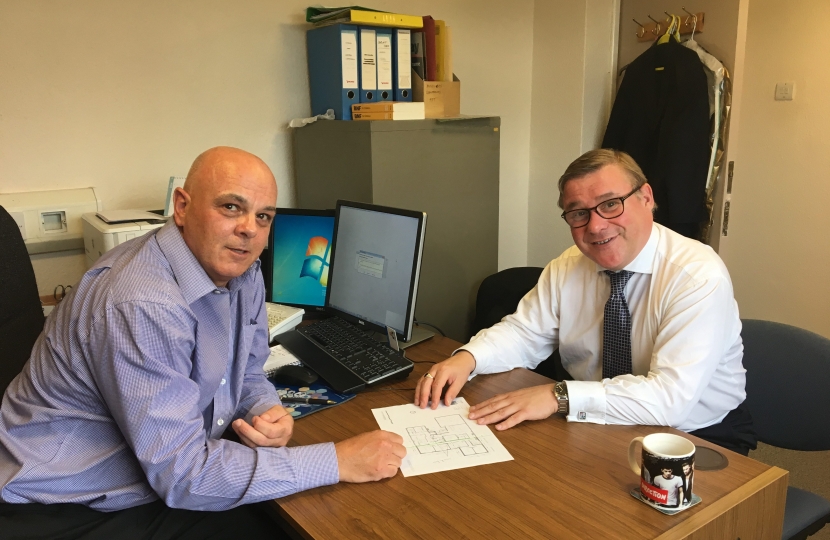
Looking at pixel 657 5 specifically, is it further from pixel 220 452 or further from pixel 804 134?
pixel 220 452

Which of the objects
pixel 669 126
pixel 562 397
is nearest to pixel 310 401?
pixel 562 397

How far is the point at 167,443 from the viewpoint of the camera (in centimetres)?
119

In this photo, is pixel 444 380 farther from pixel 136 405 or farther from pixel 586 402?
pixel 136 405

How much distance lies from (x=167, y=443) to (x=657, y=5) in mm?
3221

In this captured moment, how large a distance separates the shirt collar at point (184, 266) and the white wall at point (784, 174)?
281cm

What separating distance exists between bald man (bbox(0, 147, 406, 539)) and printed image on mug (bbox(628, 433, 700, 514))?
46cm

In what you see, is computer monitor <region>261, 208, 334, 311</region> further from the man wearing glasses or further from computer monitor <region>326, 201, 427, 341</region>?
the man wearing glasses

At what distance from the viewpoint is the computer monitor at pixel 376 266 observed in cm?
185

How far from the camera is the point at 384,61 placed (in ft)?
8.59

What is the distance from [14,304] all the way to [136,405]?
865 millimetres

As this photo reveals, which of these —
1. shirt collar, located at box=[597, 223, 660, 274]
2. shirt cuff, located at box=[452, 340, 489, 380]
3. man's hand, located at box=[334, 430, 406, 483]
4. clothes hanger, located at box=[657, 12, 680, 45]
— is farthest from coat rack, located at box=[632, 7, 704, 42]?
man's hand, located at box=[334, 430, 406, 483]

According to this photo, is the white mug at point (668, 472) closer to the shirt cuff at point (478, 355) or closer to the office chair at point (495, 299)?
the shirt cuff at point (478, 355)

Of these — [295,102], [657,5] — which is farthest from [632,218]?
[657,5]

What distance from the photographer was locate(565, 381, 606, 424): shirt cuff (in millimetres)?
1455
